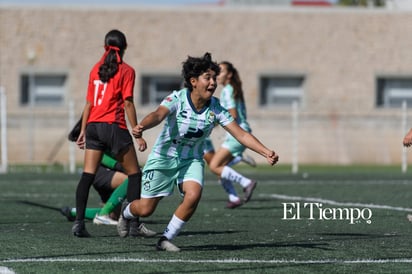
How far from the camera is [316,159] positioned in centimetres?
3731

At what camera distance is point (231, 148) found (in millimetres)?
16016

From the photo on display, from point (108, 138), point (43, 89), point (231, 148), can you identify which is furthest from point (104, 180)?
point (43, 89)

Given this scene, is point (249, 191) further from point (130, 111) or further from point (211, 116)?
point (211, 116)

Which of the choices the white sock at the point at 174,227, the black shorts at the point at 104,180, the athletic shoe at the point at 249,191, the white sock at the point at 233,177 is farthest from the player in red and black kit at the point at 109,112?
the white sock at the point at 233,177

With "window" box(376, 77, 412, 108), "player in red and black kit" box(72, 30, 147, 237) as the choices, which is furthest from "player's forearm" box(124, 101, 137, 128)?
"window" box(376, 77, 412, 108)

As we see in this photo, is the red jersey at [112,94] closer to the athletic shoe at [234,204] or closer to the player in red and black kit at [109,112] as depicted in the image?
the player in red and black kit at [109,112]

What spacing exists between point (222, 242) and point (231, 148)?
5902 mm

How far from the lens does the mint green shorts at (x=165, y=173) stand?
9734 mm

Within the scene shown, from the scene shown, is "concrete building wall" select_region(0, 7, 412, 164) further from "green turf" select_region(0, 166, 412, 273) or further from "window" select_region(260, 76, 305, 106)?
"green turf" select_region(0, 166, 412, 273)

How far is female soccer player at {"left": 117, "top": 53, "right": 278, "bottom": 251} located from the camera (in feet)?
31.3

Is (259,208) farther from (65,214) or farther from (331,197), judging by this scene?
(65,214)

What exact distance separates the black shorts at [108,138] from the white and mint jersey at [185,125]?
92 cm

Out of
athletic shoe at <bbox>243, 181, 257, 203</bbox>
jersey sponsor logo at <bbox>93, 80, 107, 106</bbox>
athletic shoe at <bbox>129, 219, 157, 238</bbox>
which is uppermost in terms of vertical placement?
jersey sponsor logo at <bbox>93, 80, 107, 106</bbox>

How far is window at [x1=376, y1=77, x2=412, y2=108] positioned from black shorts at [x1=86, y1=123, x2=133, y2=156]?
30.4m
